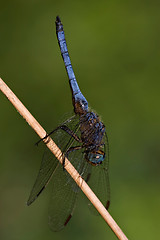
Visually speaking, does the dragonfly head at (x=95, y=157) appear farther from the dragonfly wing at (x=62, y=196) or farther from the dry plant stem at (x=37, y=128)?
the dry plant stem at (x=37, y=128)

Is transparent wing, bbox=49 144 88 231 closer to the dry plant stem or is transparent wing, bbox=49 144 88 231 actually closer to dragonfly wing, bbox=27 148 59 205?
dragonfly wing, bbox=27 148 59 205

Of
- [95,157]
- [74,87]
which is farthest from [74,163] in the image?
[74,87]

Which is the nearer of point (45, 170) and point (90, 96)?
point (45, 170)

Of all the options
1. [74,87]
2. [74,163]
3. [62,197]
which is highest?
[74,87]

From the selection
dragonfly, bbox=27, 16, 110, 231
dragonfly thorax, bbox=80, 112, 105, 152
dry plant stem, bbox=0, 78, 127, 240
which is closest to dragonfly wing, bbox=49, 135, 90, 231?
dragonfly, bbox=27, 16, 110, 231

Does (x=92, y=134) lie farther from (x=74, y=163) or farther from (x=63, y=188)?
(x=63, y=188)

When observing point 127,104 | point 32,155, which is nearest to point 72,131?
point 32,155

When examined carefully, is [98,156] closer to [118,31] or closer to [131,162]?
Answer: [131,162]
